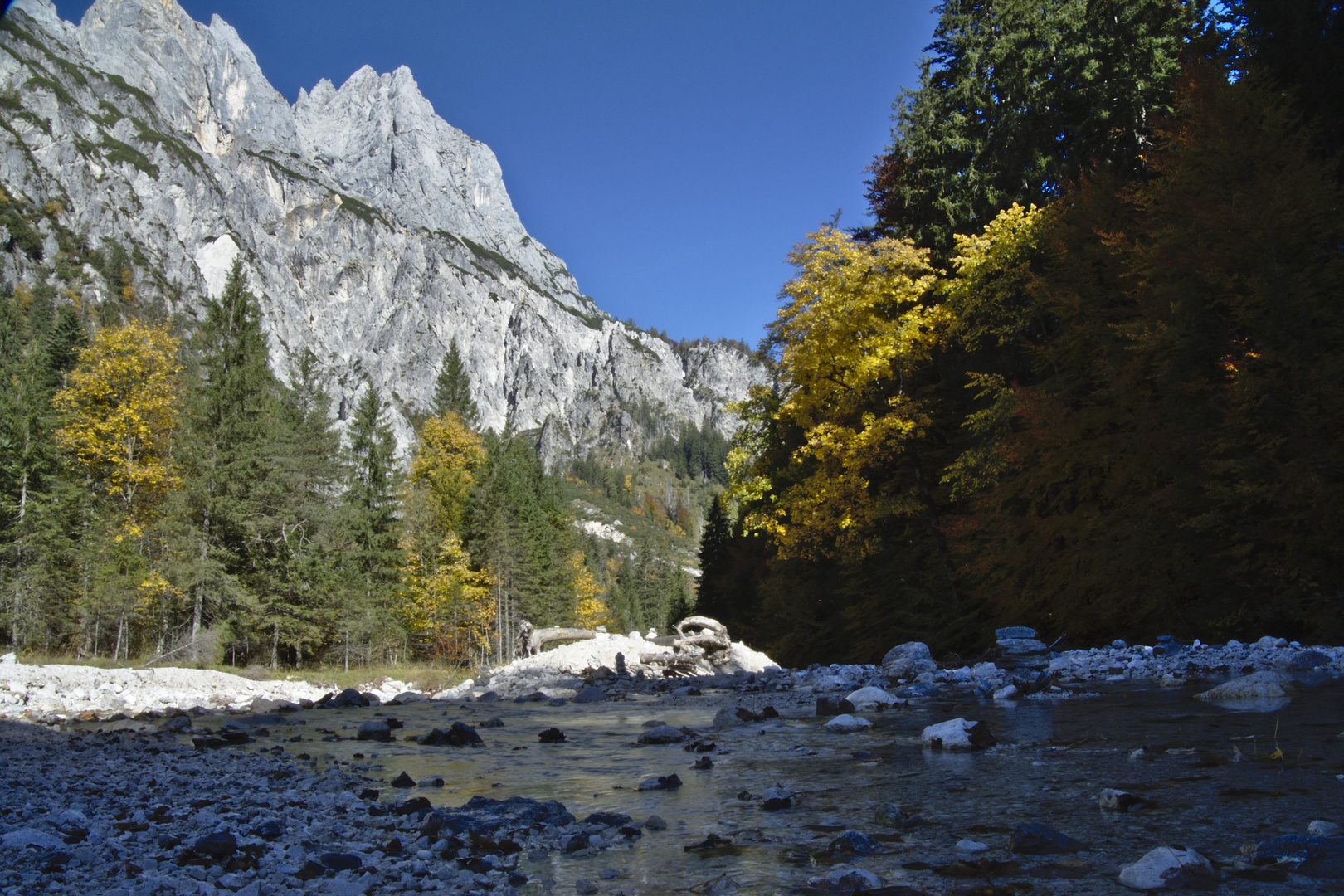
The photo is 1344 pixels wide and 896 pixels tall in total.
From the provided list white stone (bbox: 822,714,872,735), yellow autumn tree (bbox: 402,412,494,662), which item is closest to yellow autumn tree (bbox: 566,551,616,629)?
yellow autumn tree (bbox: 402,412,494,662)

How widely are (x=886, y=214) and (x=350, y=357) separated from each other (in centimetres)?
18517

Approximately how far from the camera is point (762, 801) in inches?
193

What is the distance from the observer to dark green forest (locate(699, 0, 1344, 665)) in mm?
10484

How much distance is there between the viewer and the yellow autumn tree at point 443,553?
1378 inches

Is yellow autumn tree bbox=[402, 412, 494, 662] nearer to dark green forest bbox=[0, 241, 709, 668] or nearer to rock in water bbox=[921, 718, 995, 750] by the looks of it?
dark green forest bbox=[0, 241, 709, 668]

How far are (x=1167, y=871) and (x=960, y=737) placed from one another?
363 centimetres

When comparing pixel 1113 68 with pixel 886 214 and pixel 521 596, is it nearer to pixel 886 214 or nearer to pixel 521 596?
pixel 886 214

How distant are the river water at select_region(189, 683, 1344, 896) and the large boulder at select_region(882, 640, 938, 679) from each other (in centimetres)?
420

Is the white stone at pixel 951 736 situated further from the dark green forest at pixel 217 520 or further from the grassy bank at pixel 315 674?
the dark green forest at pixel 217 520

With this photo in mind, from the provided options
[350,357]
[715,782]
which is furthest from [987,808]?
[350,357]

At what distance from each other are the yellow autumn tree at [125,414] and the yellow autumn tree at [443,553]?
38.1 feet

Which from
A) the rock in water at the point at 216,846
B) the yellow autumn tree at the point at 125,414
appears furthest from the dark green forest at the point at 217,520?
the rock in water at the point at 216,846

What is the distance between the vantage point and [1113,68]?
19.6m

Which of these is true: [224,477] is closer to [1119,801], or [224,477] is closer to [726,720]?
[726,720]
